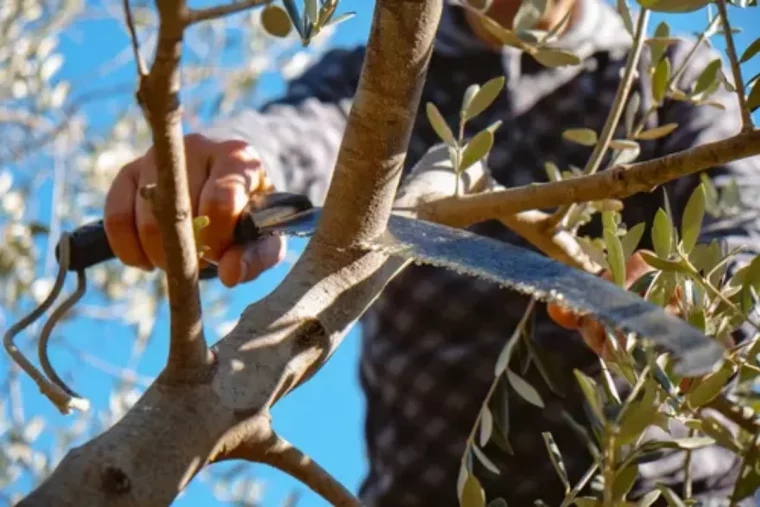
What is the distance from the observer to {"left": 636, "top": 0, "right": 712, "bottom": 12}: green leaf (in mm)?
513

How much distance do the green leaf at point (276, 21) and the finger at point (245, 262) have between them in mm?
167

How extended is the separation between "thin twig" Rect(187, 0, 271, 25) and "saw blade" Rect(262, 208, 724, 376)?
15cm

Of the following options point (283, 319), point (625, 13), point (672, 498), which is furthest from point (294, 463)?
point (625, 13)

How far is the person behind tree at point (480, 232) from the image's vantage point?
4.17ft

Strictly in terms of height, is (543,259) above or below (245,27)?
above

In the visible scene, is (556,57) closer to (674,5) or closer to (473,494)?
(674,5)

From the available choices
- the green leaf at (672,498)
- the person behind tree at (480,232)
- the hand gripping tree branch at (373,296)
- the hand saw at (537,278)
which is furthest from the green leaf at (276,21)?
the person behind tree at (480,232)

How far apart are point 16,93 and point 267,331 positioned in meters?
2.14

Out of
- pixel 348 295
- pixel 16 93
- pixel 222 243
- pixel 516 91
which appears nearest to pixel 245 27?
pixel 16 93

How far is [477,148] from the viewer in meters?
0.64

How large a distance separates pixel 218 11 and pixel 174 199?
0.23 ft

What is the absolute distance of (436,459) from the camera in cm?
141

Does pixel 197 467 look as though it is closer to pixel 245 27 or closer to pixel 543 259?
pixel 543 259

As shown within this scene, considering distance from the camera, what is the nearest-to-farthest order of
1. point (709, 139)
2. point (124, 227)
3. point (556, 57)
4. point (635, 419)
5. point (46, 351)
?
point (635, 419), point (46, 351), point (556, 57), point (124, 227), point (709, 139)
